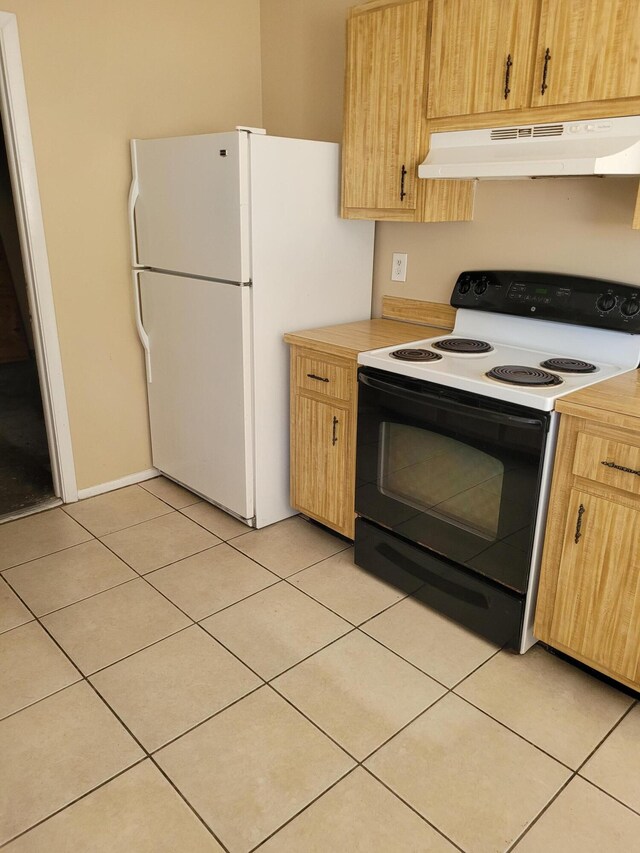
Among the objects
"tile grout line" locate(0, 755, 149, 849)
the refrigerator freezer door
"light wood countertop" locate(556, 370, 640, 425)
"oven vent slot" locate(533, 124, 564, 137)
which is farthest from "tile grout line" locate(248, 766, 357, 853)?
"oven vent slot" locate(533, 124, 564, 137)

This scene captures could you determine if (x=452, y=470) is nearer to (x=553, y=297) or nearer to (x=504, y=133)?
(x=553, y=297)

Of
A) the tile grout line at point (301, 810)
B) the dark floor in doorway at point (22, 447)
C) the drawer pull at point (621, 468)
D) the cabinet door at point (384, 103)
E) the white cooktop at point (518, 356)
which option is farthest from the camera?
the dark floor in doorway at point (22, 447)

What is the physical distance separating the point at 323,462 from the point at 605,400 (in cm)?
119

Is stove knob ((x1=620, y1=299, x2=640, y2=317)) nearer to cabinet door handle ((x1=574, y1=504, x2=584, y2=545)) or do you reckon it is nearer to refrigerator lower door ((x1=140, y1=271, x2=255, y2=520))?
cabinet door handle ((x1=574, y1=504, x2=584, y2=545))

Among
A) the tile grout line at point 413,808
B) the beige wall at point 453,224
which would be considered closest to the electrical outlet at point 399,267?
the beige wall at point 453,224

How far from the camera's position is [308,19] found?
3.03m

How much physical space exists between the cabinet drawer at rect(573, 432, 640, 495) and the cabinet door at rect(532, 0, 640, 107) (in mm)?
964

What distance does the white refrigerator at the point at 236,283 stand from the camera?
2512mm

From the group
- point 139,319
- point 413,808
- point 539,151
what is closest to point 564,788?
point 413,808

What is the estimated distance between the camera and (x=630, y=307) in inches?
82.6

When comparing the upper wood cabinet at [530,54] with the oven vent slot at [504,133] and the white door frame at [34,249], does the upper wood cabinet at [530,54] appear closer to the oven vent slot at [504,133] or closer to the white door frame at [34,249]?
the oven vent slot at [504,133]

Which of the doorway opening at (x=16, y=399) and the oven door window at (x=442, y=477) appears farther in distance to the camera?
the doorway opening at (x=16, y=399)

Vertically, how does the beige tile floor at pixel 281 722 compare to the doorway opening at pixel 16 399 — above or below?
below

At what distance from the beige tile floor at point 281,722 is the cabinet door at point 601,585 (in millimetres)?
176
